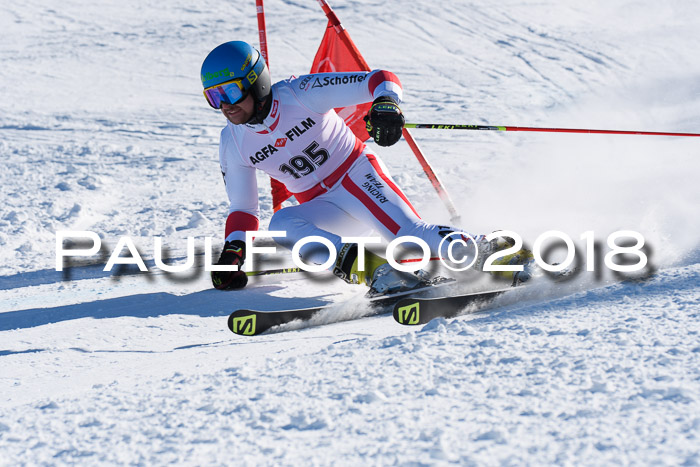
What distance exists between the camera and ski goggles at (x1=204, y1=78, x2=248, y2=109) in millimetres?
3846

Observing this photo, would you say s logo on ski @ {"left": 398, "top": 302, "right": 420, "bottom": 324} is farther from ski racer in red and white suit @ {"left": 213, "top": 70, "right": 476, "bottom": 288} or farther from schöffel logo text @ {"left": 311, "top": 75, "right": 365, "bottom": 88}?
schöffel logo text @ {"left": 311, "top": 75, "right": 365, "bottom": 88}

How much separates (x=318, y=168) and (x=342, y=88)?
508 mm

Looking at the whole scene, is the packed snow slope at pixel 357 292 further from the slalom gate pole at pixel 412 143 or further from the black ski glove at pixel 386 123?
the black ski glove at pixel 386 123

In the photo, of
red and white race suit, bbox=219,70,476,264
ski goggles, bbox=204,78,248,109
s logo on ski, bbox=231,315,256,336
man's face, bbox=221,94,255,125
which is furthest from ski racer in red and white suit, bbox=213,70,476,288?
s logo on ski, bbox=231,315,256,336

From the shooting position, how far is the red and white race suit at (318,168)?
4043 millimetres

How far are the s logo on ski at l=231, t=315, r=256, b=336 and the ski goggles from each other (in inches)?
45.9

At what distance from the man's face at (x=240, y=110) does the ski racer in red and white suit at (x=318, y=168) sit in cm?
12

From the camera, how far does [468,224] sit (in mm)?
5941

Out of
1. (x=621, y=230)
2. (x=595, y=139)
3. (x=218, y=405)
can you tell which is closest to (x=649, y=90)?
(x=595, y=139)

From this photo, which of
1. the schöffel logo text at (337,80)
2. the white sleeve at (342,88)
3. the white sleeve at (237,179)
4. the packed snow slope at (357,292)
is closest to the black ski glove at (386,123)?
the white sleeve at (342,88)

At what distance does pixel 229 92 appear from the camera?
3863 mm

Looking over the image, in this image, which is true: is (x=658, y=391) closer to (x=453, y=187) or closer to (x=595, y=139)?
(x=453, y=187)

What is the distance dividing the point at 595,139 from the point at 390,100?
16.8 feet

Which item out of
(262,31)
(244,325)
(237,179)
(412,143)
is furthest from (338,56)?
(244,325)
